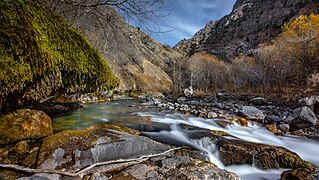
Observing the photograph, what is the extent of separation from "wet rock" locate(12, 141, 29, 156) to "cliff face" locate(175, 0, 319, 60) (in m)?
44.7

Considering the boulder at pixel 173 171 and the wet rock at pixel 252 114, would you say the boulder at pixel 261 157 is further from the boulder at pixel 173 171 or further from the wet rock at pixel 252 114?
the wet rock at pixel 252 114

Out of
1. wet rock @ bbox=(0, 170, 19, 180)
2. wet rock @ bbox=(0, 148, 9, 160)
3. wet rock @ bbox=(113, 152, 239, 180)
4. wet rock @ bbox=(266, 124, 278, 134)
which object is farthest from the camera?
wet rock @ bbox=(266, 124, 278, 134)

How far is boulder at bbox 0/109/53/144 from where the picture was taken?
262 centimetres

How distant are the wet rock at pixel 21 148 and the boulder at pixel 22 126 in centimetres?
33

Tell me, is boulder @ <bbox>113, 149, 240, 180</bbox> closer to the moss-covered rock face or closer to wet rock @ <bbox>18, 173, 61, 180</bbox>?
wet rock @ <bbox>18, 173, 61, 180</bbox>

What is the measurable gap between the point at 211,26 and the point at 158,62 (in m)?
37.5

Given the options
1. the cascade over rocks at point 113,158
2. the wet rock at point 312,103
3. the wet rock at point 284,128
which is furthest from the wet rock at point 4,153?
the wet rock at point 312,103

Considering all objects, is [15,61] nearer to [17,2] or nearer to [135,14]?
[17,2]

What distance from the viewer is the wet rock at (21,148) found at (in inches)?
89.9

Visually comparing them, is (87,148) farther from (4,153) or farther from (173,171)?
(173,171)

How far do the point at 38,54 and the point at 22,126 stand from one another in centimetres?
169

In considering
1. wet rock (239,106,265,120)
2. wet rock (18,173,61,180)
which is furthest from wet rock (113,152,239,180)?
wet rock (239,106,265,120)

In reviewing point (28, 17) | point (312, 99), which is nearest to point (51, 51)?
point (28, 17)

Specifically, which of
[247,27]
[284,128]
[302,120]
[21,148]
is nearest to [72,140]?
[21,148]
